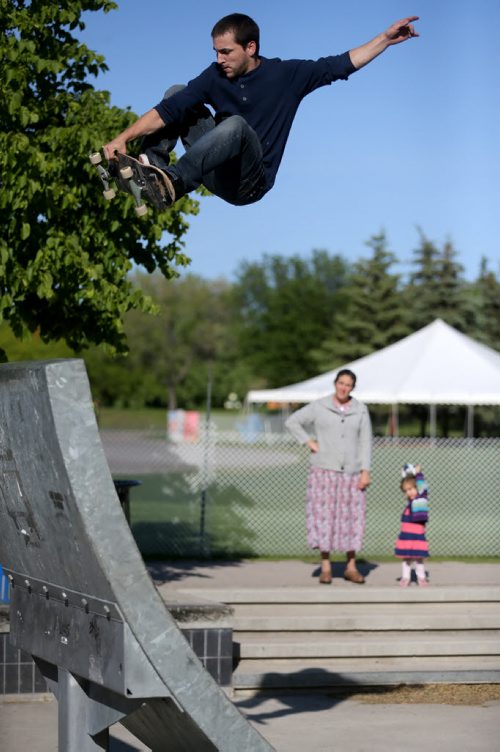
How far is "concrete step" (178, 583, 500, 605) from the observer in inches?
413

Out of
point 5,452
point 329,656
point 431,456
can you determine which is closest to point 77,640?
point 5,452

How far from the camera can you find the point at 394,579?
12.5m

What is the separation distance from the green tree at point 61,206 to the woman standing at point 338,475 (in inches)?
90.5

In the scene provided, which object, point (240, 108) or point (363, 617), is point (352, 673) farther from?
point (240, 108)

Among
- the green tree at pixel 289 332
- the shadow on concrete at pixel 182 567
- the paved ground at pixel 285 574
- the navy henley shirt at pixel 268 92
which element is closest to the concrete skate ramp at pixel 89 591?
the navy henley shirt at pixel 268 92

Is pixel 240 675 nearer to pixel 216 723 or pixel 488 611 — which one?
pixel 488 611

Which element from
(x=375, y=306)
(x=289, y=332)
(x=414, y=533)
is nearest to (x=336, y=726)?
(x=414, y=533)

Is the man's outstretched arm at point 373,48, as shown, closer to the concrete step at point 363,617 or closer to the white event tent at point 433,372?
the concrete step at point 363,617

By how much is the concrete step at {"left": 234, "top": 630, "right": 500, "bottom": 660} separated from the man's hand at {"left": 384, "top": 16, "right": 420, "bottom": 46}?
5.74 metres

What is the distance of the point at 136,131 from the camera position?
501 centimetres

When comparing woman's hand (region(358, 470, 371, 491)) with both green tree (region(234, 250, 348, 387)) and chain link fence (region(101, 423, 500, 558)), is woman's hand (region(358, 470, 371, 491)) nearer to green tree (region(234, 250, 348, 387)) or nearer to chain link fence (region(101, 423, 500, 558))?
chain link fence (region(101, 423, 500, 558))

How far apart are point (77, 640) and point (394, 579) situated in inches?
354

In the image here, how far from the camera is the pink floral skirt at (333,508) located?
37.9 feet

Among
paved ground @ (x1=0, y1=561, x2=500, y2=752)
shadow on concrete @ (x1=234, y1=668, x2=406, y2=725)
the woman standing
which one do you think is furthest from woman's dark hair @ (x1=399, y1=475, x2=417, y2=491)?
shadow on concrete @ (x1=234, y1=668, x2=406, y2=725)
